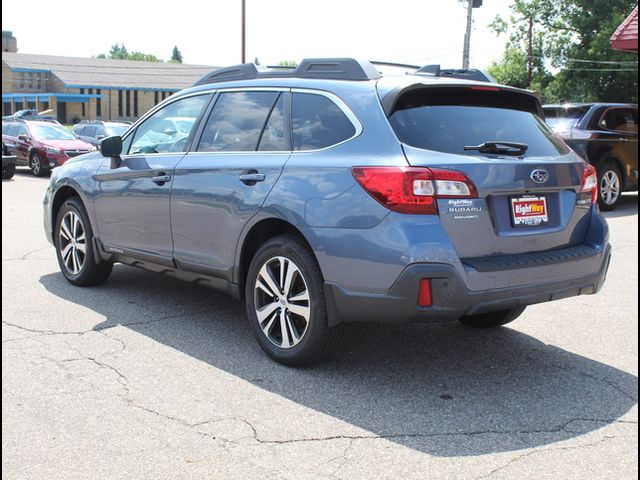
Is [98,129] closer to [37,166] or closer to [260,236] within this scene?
[37,166]

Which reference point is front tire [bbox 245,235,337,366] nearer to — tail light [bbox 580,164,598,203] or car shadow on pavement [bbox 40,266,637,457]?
car shadow on pavement [bbox 40,266,637,457]

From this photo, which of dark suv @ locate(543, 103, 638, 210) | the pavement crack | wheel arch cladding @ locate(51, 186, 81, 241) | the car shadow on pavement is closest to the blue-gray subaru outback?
the car shadow on pavement

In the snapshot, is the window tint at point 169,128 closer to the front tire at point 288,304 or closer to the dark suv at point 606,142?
the front tire at point 288,304

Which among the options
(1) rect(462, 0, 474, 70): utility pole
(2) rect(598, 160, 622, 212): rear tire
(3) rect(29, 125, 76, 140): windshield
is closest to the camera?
(2) rect(598, 160, 622, 212): rear tire

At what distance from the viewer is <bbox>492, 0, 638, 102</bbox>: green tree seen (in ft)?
122

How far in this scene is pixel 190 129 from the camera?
5.82m

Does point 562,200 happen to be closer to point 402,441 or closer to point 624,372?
point 624,372

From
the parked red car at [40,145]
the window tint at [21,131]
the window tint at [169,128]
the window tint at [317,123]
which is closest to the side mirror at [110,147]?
the window tint at [169,128]

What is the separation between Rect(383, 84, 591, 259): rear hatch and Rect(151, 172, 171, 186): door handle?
1.99m

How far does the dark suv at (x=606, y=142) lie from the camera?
45.6ft

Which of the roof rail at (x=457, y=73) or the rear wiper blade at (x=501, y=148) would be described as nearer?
the rear wiper blade at (x=501, y=148)

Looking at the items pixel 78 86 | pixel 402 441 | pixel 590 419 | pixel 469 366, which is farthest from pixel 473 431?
pixel 78 86

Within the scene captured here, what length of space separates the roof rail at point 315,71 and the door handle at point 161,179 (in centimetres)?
81

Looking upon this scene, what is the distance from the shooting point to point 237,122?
541 centimetres
